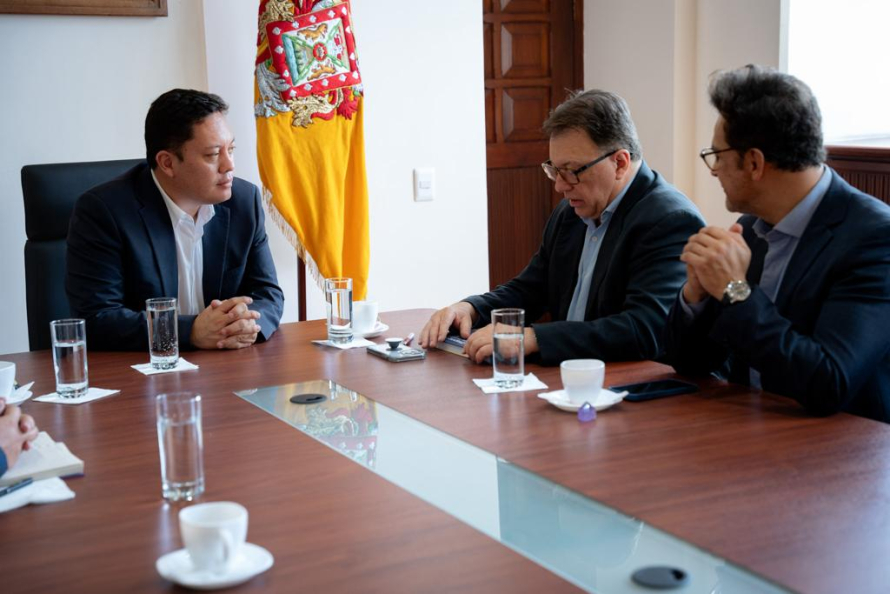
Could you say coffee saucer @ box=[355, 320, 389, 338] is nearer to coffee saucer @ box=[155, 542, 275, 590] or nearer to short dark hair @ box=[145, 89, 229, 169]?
short dark hair @ box=[145, 89, 229, 169]

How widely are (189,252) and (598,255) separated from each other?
1.10 metres

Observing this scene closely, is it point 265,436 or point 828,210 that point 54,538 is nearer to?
point 265,436

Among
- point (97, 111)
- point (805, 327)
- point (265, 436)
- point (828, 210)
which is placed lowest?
point (265, 436)

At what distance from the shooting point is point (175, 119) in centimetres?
275

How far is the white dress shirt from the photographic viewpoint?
8.98ft

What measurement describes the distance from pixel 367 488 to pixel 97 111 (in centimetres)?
268

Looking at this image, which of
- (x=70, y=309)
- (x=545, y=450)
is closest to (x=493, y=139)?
(x=70, y=309)

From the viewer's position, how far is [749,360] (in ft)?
5.89

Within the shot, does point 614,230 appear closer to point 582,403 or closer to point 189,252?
point 582,403

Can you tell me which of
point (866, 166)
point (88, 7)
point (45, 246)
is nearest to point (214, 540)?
point (45, 246)

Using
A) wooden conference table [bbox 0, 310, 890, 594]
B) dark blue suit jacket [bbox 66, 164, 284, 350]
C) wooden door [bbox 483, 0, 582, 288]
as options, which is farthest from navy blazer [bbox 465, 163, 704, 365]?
wooden door [bbox 483, 0, 582, 288]

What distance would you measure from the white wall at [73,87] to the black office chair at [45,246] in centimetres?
80

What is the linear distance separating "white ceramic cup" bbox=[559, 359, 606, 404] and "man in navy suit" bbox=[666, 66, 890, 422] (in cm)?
24

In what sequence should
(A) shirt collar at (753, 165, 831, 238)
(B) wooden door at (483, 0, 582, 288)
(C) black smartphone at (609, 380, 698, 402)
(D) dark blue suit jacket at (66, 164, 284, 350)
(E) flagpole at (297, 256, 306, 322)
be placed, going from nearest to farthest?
(C) black smartphone at (609, 380, 698, 402), (A) shirt collar at (753, 165, 831, 238), (D) dark blue suit jacket at (66, 164, 284, 350), (E) flagpole at (297, 256, 306, 322), (B) wooden door at (483, 0, 582, 288)
